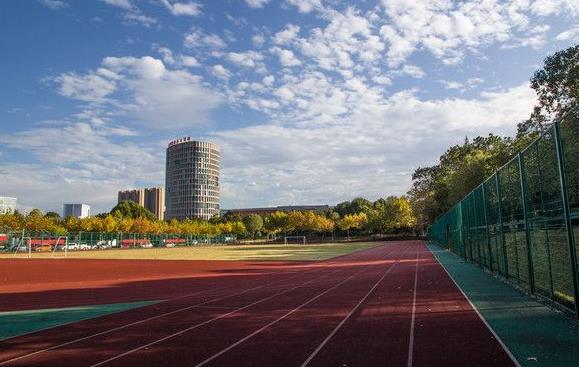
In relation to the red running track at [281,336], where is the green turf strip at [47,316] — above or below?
below

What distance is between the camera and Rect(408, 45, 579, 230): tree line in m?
25.6

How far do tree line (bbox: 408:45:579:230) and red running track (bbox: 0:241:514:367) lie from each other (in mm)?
4938

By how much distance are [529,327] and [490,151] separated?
41.4 meters

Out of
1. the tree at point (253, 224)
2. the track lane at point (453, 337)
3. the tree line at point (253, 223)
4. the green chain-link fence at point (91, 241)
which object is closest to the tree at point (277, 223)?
the tree line at point (253, 223)

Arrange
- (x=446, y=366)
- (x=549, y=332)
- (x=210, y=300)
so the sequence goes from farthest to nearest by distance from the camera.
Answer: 1. (x=210, y=300)
2. (x=549, y=332)
3. (x=446, y=366)

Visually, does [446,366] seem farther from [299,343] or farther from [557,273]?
[557,273]

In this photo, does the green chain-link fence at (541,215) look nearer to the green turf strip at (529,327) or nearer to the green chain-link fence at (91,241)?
the green turf strip at (529,327)

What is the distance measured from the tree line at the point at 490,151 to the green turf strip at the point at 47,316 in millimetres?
10480

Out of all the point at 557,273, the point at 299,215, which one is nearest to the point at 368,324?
the point at 557,273

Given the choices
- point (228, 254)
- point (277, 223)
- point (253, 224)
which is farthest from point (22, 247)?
point (253, 224)

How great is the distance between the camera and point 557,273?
8609mm

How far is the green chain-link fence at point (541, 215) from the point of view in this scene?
7.65 meters

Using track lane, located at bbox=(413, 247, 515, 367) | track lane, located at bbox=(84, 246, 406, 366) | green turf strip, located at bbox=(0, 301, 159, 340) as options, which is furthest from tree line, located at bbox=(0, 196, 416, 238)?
track lane, located at bbox=(413, 247, 515, 367)

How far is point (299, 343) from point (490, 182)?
1049cm
